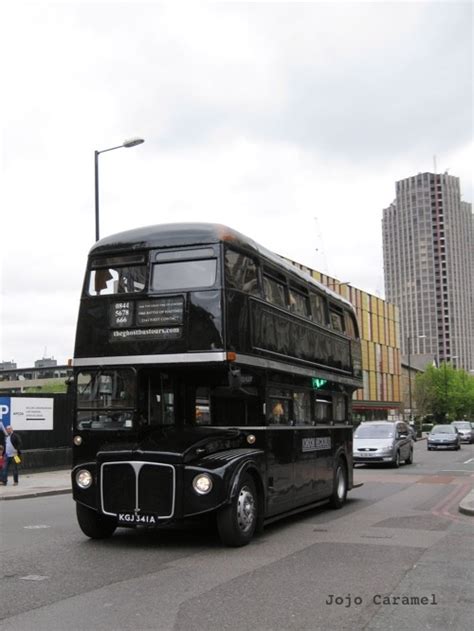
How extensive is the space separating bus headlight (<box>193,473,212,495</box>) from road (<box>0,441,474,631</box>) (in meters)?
0.78

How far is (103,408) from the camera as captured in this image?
9.16 m

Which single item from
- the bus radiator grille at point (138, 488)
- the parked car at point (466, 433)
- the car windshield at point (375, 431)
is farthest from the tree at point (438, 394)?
the bus radiator grille at point (138, 488)

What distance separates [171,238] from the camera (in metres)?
9.45

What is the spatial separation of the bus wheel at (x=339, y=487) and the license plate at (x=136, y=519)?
5.73 m

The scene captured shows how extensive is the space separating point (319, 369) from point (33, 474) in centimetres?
1285

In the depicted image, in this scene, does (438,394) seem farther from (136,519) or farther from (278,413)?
(136,519)

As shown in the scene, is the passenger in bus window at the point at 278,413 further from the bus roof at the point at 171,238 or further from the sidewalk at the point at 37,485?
the sidewalk at the point at 37,485

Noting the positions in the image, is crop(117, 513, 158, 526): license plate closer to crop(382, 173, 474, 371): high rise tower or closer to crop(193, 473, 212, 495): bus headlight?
crop(193, 473, 212, 495): bus headlight

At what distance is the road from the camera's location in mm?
5637

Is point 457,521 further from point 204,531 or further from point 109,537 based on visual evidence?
point 109,537

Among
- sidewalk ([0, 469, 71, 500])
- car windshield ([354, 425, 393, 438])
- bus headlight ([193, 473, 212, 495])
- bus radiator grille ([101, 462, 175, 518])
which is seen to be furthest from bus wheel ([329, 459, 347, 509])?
car windshield ([354, 425, 393, 438])

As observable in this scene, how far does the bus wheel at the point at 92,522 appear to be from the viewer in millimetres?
9328

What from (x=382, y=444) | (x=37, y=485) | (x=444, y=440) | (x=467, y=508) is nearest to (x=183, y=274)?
(x=467, y=508)

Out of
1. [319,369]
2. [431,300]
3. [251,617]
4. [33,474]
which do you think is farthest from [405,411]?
→ [251,617]
